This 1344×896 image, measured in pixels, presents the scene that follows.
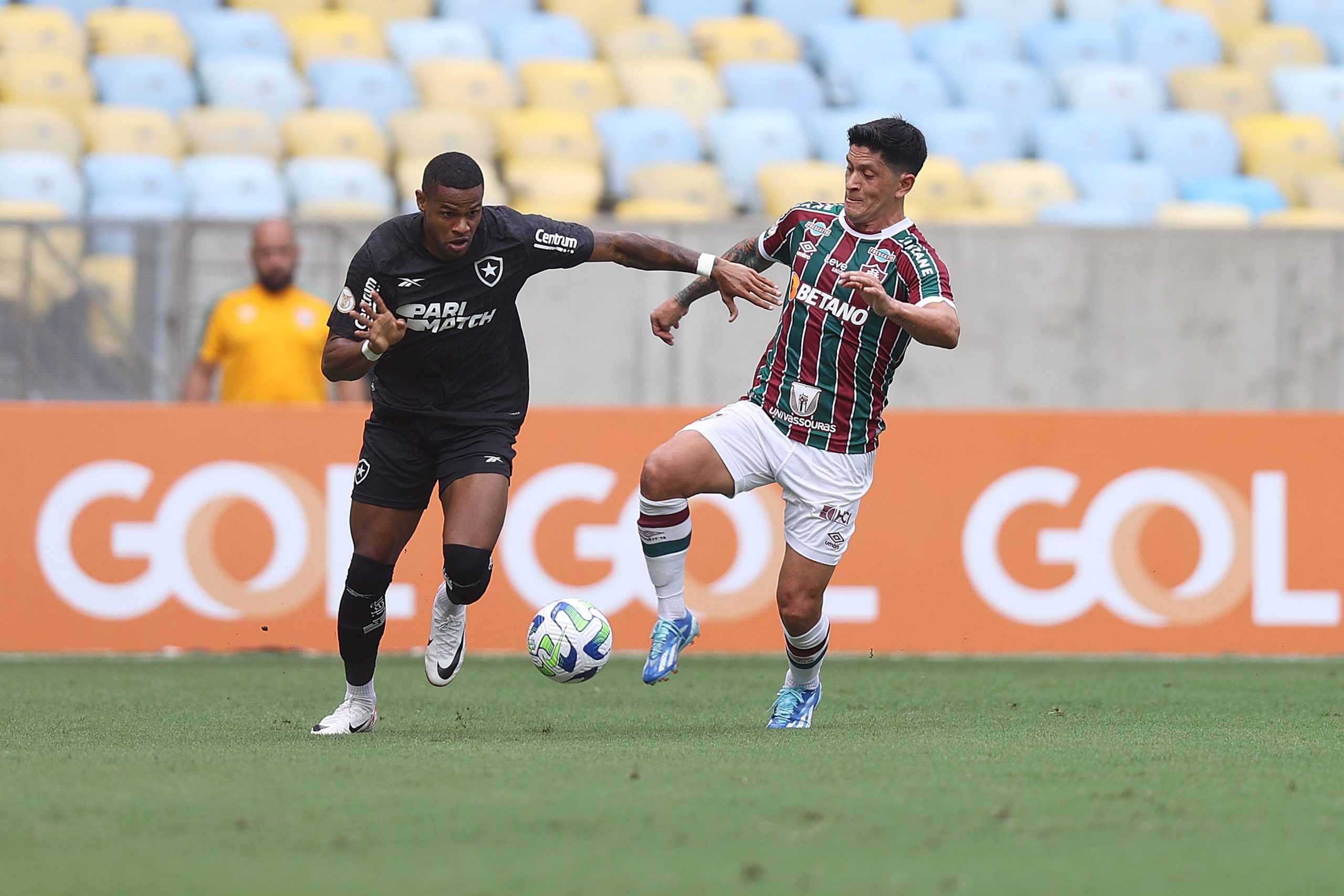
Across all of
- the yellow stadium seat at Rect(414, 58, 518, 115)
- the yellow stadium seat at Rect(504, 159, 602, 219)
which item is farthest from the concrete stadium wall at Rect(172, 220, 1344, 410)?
the yellow stadium seat at Rect(414, 58, 518, 115)

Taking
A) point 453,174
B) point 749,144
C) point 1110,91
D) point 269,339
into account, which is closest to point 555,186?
point 749,144

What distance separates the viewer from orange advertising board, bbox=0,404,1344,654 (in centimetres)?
1029

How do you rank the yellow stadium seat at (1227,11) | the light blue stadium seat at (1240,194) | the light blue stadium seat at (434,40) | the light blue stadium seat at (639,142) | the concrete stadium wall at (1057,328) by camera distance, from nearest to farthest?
the concrete stadium wall at (1057,328)
the light blue stadium seat at (639,142)
the light blue stadium seat at (1240,194)
the light blue stadium seat at (434,40)
the yellow stadium seat at (1227,11)

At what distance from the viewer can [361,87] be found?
52.1ft

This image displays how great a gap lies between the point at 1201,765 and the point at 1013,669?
4.00 meters

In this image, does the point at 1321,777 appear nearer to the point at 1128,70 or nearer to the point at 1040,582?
the point at 1040,582

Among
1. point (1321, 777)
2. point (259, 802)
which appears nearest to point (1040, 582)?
point (1321, 777)

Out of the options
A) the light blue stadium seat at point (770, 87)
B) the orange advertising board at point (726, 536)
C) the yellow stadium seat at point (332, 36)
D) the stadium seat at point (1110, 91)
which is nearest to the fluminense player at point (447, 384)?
the orange advertising board at point (726, 536)

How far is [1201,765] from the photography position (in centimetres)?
574

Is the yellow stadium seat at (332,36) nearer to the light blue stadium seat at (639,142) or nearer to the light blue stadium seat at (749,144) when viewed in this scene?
the light blue stadium seat at (639,142)

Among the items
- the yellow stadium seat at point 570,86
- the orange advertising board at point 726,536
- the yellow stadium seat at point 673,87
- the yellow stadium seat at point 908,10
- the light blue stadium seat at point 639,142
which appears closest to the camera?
the orange advertising board at point 726,536

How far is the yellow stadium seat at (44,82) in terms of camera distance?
1498cm

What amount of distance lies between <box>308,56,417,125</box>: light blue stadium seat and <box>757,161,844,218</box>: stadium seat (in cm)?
347

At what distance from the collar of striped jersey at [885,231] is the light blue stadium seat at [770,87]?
9782mm
